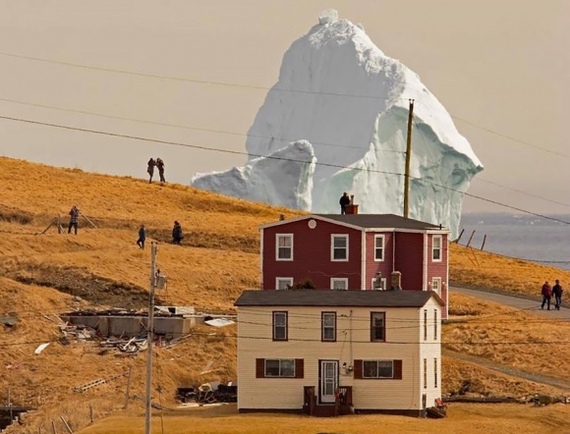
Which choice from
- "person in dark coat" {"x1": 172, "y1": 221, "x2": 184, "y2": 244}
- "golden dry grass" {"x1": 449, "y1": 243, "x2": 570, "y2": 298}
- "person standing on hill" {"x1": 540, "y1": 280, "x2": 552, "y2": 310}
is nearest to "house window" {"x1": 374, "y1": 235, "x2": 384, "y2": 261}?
"person standing on hill" {"x1": 540, "y1": 280, "x2": 552, "y2": 310}

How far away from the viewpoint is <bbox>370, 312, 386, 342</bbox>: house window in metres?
65.7

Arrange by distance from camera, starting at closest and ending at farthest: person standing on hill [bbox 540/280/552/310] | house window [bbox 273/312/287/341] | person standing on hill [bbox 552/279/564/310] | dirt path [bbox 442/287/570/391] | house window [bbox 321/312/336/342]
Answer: house window [bbox 321/312/336/342], house window [bbox 273/312/287/341], dirt path [bbox 442/287/570/391], person standing on hill [bbox 540/280/552/310], person standing on hill [bbox 552/279/564/310]

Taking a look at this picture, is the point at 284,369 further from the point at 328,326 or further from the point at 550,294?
the point at 550,294

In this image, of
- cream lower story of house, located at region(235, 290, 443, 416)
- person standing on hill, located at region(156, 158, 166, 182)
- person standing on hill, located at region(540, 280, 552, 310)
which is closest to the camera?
cream lower story of house, located at region(235, 290, 443, 416)

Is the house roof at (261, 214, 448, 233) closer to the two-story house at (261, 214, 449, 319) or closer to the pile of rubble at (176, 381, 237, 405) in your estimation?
the two-story house at (261, 214, 449, 319)

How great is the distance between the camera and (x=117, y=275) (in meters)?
88.7

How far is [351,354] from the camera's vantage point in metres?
65.6

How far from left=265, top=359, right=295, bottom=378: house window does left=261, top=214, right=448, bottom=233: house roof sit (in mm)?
13653

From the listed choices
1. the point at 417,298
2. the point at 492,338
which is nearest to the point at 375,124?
the point at 492,338

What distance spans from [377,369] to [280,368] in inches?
142

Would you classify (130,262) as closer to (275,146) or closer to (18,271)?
(18,271)

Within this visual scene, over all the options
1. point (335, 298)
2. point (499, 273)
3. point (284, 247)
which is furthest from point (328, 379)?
point (499, 273)

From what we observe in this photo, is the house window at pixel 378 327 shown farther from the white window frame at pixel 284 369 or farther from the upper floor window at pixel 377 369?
the white window frame at pixel 284 369

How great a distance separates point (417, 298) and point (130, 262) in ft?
93.0
